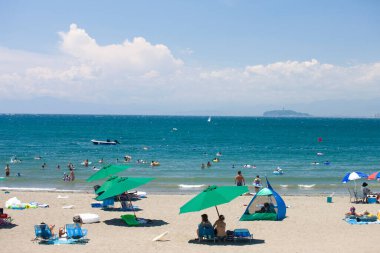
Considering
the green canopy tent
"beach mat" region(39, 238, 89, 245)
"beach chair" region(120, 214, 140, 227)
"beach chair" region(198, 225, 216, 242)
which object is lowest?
"beach mat" region(39, 238, 89, 245)

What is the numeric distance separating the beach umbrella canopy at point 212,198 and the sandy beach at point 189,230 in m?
1.22

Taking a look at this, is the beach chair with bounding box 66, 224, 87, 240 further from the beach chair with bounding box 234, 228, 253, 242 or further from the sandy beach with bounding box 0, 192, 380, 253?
the beach chair with bounding box 234, 228, 253, 242

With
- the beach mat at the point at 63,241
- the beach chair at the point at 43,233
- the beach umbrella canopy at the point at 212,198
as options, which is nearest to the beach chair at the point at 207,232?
the beach umbrella canopy at the point at 212,198

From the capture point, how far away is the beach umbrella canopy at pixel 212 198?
572 inches

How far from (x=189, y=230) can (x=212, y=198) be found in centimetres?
269

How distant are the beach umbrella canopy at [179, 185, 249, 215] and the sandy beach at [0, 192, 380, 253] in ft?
3.99

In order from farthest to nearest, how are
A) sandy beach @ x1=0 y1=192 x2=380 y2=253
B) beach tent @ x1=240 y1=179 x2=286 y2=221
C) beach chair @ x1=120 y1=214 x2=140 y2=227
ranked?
1. beach tent @ x1=240 y1=179 x2=286 y2=221
2. beach chair @ x1=120 y1=214 x2=140 y2=227
3. sandy beach @ x1=0 y1=192 x2=380 y2=253

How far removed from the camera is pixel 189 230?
55.3 feet

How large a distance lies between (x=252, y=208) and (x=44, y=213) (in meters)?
8.94

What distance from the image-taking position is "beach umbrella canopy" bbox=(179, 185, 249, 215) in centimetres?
1454

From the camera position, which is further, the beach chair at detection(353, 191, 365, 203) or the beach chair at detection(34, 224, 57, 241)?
the beach chair at detection(353, 191, 365, 203)

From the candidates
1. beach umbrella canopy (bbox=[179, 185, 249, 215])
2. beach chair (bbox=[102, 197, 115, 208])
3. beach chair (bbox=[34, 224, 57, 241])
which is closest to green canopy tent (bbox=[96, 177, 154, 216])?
beach chair (bbox=[34, 224, 57, 241])

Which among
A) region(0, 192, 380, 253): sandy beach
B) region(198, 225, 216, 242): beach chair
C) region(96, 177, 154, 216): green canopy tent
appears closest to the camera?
region(0, 192, 380, 253): sandy beach

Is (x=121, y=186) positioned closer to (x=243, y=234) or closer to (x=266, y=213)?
(x=243, y=234)
